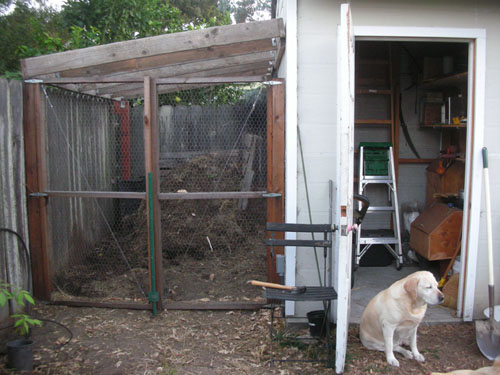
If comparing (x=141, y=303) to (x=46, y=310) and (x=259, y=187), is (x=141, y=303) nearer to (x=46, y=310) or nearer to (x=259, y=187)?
(x=46, y=310)

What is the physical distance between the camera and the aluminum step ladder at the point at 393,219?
5508mm

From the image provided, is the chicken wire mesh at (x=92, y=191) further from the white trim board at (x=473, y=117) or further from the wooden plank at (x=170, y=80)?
the white trim board at (x=473, y=117)

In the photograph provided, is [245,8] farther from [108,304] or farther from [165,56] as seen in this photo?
[108,304]

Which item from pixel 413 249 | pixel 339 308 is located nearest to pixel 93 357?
pixel 339 308

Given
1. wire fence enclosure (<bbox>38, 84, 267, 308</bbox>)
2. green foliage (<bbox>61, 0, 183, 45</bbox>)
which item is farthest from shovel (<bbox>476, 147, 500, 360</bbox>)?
green foliage (<bbox>61, 0, 183, 45</bbox>)

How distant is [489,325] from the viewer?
3.59 metres

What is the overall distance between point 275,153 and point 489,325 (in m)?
2.29

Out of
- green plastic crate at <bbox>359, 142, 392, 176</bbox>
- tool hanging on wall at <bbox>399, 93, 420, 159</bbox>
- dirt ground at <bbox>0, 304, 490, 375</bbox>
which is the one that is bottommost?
dirt ground at <bbox>0, 304, 490, 375</bbox>

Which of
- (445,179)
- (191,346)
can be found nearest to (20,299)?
(191,346)

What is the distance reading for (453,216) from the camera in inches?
195

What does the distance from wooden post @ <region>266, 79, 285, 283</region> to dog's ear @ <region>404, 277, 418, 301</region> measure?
53.5 inches

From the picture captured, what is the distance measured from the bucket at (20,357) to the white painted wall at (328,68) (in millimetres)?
2207

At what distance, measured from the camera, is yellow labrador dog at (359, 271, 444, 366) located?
3.15 meters

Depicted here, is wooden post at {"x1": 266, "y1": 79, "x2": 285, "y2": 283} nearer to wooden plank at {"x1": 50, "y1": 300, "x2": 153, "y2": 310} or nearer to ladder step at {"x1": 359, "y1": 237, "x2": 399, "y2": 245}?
wooden plank at {"x1": 50, "y1": 300, "x2": 153, "y2": 310}
